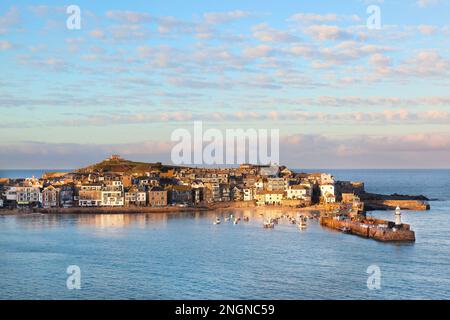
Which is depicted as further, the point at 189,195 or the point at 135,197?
the point at 189,195

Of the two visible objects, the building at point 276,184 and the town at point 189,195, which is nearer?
the town at point 189,195

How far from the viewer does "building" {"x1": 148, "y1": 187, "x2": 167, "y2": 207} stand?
45312mm

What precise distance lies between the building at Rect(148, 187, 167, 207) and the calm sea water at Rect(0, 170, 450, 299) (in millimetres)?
12892

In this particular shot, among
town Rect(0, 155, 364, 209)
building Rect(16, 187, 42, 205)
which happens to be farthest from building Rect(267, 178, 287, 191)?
building Rect(16, 187, 42, 205)

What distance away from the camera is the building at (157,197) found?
4531cm

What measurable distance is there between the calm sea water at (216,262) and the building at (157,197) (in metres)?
12.9

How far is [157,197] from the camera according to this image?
150 ft

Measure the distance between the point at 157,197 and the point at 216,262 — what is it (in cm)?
2586

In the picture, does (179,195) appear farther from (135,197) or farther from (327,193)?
(327,193)

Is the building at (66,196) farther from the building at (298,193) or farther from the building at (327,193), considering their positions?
the building at (327,193)

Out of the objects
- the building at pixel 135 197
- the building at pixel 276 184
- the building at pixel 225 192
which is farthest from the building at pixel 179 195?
the building at pixel 276 184

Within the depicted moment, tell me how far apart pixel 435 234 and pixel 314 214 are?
41.3ft

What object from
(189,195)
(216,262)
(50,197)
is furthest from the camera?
(189,195)

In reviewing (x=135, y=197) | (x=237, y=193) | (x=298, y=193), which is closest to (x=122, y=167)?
(x=237, y=193)
